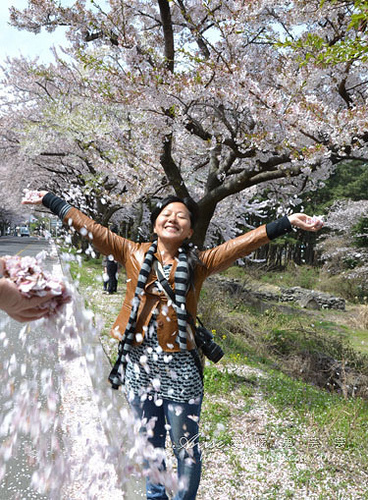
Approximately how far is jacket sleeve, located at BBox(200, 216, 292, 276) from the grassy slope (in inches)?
66.7

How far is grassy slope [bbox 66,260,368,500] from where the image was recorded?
112 inches

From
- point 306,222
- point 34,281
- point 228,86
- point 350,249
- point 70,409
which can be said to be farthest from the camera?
point 350,249

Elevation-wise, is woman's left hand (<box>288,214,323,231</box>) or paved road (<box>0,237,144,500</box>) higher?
woman's left hand (<box>288,214,323,231</box>)

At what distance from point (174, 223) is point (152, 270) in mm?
319

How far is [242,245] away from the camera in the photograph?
2330 millimetres

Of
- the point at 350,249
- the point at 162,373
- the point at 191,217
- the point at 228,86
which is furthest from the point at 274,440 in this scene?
the point at 350,249

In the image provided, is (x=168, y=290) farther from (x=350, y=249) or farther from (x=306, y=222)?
(x=350, y=249)

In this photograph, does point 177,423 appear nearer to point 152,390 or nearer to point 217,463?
point 152,390

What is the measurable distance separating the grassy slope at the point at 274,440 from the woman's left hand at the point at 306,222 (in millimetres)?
1968

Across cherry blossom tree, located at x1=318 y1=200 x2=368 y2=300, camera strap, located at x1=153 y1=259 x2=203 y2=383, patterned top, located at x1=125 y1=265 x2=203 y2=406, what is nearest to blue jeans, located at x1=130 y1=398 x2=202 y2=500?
patterned top, located at x1=125 y1=265 x2=203 y2=406

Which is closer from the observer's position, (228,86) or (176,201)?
(176,201)

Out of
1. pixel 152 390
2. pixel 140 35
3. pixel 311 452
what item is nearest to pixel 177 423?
pixel 152 390

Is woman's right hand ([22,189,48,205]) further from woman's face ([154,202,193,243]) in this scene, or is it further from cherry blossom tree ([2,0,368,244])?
cherry blossom tree ([2,0,368,244])

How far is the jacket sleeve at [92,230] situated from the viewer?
7.80 feet
